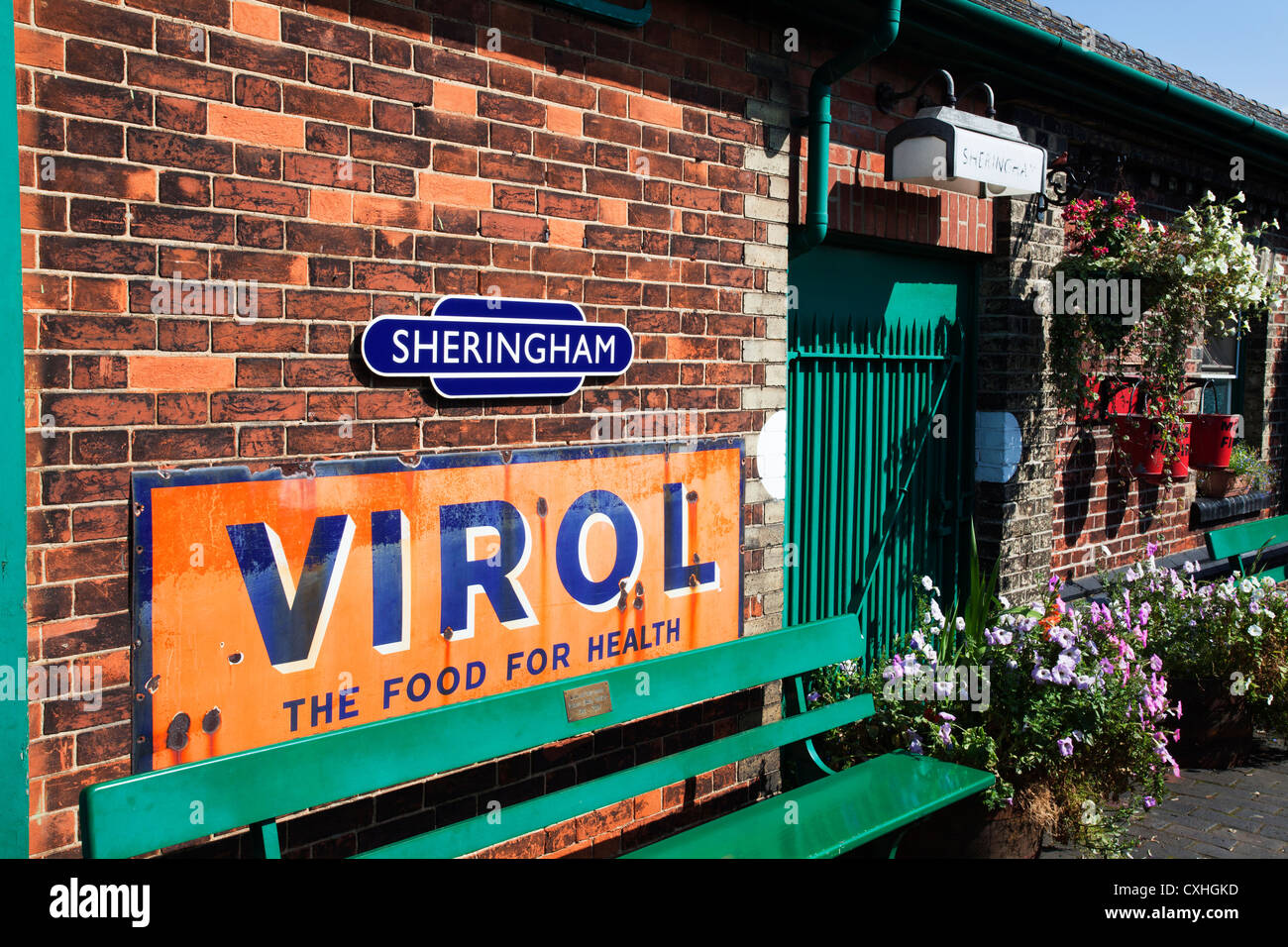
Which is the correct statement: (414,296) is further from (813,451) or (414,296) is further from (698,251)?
(813,451)

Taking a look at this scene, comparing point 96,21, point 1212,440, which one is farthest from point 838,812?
point 1212,440

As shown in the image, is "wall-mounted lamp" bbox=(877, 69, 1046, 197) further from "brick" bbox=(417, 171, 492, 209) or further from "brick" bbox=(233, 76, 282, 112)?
"brick" bbox=(233, 76, 282, 112)

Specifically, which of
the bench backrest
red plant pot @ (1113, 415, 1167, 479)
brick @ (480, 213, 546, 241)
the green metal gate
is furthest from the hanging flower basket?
brick @ (480, 213, 546, 241)

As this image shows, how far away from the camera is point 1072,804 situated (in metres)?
3.93

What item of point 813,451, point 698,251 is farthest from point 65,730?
point 813,451

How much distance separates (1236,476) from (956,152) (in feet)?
15.6

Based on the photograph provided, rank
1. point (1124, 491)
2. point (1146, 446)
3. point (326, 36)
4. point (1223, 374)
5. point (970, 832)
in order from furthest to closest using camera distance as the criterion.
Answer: point (1223, 374), point (1124, 491), point (1146, 446), point (970, 832), point (326, 36)

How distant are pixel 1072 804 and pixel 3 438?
12.0 feet

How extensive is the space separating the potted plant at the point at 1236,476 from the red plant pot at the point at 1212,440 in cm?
35

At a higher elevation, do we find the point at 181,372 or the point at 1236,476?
the point at 181,372

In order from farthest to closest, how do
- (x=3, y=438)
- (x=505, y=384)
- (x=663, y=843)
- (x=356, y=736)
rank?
(x=505, y=384)
(x=663, y=843)
(x=356, y=736)
(x=3, y=438)

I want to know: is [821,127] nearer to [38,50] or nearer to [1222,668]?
[38,50]

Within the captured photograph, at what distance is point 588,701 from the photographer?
3256mm

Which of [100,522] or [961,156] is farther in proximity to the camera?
[961,156]
